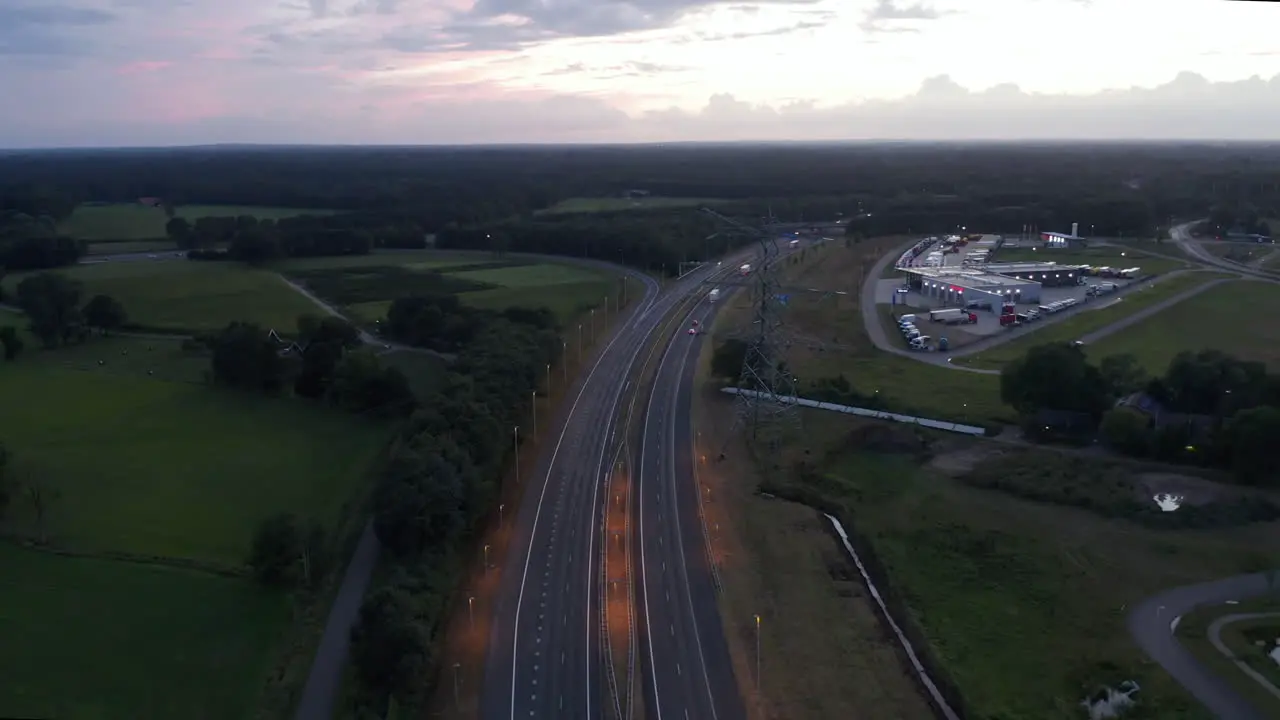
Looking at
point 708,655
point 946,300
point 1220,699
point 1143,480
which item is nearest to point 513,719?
point 708,655

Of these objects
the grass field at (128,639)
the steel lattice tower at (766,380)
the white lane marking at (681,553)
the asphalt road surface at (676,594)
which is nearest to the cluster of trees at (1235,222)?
the steel lattice tower at (766,380)

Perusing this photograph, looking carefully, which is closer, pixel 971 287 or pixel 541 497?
pixel 541 497

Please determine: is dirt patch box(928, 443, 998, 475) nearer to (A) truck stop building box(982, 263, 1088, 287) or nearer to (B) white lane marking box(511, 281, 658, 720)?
(B) white lane marking box(511, 281, 658, 720)

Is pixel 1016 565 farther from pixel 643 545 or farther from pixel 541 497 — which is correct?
pixel 541 497

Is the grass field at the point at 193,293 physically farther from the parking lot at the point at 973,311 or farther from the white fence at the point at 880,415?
the parking lot at the point at 973,311

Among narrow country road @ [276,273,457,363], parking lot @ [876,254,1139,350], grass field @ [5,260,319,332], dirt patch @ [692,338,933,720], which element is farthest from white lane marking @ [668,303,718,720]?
grass field @ [5,260,319,332]

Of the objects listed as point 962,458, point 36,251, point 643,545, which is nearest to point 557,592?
point 643,545
